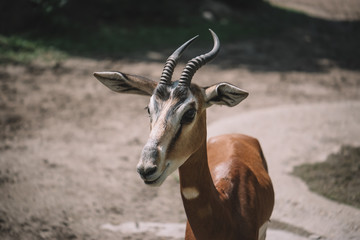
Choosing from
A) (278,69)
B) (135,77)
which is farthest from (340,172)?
(278,69)

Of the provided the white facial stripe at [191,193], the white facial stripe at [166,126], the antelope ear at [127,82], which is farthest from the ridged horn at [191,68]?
the white facial stripe at [191,193]

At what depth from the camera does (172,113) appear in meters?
2.60

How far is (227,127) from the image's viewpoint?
706 cm

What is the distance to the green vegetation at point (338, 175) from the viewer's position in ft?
17.2

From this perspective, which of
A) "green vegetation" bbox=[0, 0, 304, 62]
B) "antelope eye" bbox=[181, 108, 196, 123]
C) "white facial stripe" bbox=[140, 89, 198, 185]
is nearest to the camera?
"white facial stripe" bbox=[140, 89, 198, 185]

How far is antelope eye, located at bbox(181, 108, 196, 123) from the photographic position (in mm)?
2656

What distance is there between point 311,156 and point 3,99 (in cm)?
710

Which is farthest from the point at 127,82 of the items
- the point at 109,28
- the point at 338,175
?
the point at 109,28

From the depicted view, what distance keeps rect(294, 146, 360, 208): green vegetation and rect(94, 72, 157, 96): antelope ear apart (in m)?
3.61

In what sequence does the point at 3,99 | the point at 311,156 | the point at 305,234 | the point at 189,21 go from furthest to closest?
the point at 189,21
the point at 3,99
the point at 311,156
the point at 305,234

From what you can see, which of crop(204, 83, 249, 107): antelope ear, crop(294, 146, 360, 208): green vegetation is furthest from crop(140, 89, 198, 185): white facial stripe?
crop(294, 146, 360, 208): green vegetation

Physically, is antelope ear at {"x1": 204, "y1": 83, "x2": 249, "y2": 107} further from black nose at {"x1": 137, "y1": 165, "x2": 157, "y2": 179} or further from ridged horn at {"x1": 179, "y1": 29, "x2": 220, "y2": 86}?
black nose at {"x1": 137, "y1": 165, "x2": 157, "y2": 179}

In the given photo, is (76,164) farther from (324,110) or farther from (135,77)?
(324,110)

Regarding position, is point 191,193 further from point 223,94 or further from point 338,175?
point 338,175
